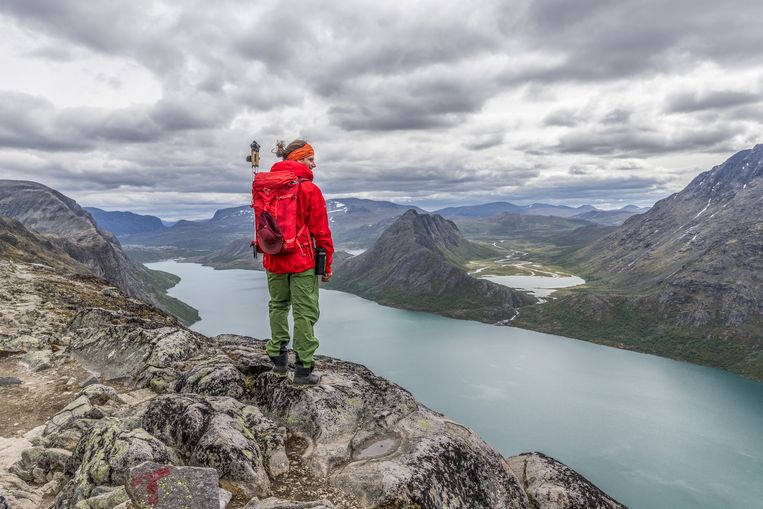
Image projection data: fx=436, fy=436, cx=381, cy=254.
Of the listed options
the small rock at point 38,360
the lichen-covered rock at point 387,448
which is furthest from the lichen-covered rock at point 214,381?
the small rock at point 38,360

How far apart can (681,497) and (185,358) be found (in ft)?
334

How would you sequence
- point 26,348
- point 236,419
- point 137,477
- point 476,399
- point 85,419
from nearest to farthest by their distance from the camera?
point 137,477 → point 236,419 → point 85,419 → point 26,348 → point 476,399

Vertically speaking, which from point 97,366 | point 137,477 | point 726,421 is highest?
point 137,477

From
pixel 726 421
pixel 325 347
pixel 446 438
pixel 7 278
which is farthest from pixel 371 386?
pixel 325 347

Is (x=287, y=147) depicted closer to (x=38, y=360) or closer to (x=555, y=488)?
(x=555, y=488)

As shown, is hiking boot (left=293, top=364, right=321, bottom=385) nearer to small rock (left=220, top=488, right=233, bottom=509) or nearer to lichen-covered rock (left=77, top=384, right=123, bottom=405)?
small rock (left=220, top=488, right=233, bottom=509)

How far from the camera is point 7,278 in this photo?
32.0 m

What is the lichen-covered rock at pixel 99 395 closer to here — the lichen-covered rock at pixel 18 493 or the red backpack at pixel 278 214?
the lichen-covered rock at pixel 18 493

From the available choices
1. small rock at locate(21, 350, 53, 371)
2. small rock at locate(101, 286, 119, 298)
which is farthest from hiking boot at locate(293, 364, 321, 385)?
small rock at locate(101, 286, 119, 298)

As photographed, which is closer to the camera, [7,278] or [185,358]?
[185,358]

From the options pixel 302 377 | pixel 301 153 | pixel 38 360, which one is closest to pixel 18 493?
pixel 302 377

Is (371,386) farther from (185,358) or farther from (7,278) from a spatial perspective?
(7,278)

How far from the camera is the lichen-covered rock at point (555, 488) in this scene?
11.1 m

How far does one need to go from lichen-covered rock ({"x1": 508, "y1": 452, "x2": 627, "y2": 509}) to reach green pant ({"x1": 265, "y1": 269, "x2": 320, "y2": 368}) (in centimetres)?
688
